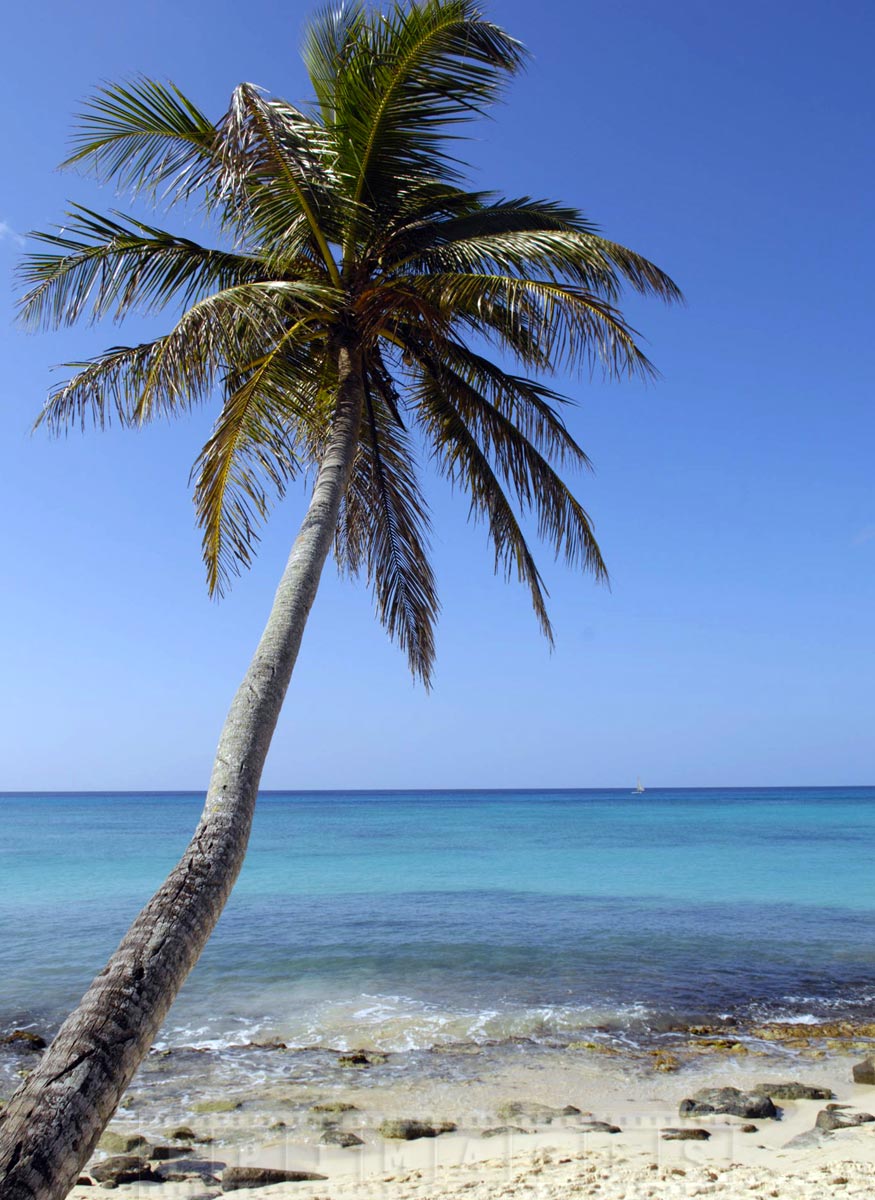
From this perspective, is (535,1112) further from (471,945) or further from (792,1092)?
(471,945)

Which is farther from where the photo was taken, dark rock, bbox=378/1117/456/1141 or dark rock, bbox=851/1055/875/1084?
dark rock, bbox=851/1055/875/1084

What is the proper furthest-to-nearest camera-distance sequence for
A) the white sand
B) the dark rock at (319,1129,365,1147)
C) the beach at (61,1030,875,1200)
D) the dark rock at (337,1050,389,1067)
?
the dark rock at (337,1050,389,1067), the dark rock at (319,1129,365,1147), the beach at (61,1030,875,1200), the white sand

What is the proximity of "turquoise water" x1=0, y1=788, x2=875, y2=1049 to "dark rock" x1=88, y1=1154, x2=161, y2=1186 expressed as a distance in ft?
11.7

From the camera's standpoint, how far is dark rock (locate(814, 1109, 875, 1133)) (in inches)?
271

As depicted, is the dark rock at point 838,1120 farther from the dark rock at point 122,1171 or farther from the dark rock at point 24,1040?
the dark rock at point 24,1040

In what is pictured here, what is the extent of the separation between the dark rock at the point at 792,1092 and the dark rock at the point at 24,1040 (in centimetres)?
730

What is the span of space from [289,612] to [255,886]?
20.2 meters

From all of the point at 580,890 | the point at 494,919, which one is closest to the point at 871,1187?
the point at 494,919

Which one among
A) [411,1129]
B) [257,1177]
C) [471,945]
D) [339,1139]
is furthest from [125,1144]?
[471,945]

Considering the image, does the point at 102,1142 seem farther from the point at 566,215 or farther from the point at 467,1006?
the point at 566,215

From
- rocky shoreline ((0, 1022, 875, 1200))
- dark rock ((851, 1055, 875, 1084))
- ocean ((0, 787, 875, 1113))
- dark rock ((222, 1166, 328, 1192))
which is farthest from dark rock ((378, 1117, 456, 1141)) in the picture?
dark rock ((851, 1055, 875, 1084))

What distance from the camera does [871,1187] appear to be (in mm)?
5379

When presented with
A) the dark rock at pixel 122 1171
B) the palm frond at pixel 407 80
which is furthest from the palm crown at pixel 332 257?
the dark rock at pixel 122 1171

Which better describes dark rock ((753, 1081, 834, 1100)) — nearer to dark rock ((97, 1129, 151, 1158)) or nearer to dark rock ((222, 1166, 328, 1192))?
dark rock ((222, 1166, 328, 1192))
